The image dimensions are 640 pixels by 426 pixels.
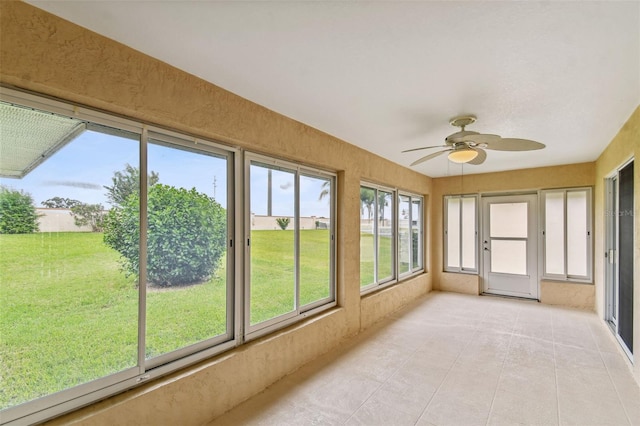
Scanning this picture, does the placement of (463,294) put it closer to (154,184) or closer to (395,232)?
(395,232)

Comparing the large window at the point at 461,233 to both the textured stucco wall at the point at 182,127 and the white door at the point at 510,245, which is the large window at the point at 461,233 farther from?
the textured stucco wall at the point at 182,127

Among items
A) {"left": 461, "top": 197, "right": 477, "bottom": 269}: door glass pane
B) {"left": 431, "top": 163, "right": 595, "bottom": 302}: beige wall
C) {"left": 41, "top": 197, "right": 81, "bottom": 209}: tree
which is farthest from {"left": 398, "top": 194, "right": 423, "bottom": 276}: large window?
{"left": 41, "top": 197, "right": 81, "bottom": 209}: tree

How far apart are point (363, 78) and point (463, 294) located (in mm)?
5088

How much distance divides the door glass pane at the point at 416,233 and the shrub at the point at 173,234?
13.9 ft

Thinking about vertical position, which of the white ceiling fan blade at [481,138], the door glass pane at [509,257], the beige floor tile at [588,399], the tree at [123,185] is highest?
the white ceiling fan blade at [481,138]

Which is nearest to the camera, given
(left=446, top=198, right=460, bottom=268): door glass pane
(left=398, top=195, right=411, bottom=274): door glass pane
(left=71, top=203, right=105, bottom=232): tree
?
(left=71, top=203, right=105, bottom=232): tree

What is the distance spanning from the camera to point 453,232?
6.05 metres

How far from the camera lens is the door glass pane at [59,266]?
1.43 meters

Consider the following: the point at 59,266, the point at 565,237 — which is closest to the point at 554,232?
the point at 565,237

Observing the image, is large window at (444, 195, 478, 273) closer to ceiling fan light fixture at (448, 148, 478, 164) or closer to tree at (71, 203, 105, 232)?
ceiling fan light fixture at (448, 148, 478, 164)

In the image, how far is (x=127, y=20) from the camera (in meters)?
1.45

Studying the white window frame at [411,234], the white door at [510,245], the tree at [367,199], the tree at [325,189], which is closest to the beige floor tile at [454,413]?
the tree at [325,189]

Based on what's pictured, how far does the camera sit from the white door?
5273 millimetres

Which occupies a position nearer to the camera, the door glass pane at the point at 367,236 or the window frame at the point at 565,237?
the door glass pane at the point at 367,236
